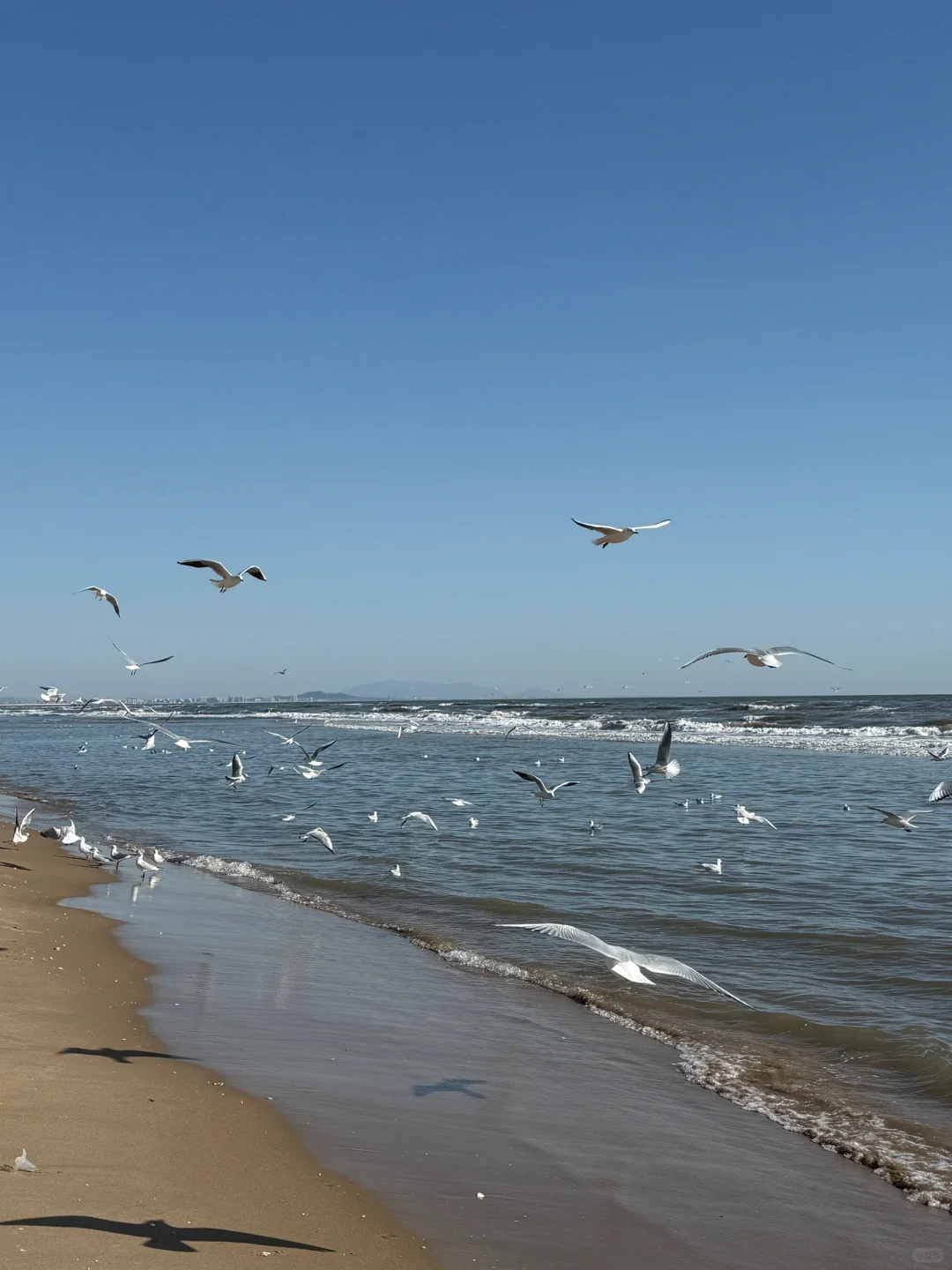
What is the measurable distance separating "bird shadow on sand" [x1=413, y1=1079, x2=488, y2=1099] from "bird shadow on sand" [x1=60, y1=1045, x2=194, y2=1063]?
1.38 meters

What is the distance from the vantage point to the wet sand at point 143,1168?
3.72 meters

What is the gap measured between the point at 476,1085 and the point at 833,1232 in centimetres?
214

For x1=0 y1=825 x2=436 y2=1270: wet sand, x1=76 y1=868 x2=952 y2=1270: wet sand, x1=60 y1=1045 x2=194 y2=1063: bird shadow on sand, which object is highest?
x1=0 y1=825 x2=436 y2=1270: wet sand

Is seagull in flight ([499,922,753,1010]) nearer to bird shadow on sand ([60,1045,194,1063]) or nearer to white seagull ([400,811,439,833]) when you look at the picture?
bird shadow on sand ([60,1045,194,1063])

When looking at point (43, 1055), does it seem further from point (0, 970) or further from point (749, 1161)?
point (749, 1161)

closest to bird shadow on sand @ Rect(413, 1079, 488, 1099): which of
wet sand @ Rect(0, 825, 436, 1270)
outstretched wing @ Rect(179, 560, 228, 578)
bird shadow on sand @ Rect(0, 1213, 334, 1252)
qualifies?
wet sand @ Rect(0, 825, 436, 1270)

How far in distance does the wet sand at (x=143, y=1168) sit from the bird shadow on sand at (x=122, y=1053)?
1cm

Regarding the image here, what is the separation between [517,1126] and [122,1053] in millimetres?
2408

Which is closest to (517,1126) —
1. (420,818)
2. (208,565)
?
(208,565)

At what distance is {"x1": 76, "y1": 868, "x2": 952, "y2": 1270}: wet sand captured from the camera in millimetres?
4215

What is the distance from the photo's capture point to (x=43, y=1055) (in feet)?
18.6

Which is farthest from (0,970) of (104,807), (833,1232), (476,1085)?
(104,807)

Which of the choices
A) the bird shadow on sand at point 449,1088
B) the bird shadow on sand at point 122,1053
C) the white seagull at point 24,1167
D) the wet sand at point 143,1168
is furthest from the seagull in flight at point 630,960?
the white seagull at point 24,1167

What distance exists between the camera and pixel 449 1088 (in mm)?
5789
